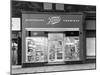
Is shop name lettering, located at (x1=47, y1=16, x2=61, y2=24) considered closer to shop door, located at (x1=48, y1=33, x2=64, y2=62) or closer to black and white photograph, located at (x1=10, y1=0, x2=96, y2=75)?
black and white photograph, located at (x1=10, y1=0, x2=96, y2=75)

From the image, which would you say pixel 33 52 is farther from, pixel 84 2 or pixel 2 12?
pixel 84 2

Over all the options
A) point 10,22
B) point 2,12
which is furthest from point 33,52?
point 2,12

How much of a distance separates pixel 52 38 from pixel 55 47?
10cm

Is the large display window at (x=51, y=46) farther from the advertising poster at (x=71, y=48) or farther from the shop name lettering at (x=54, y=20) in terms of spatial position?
the shop name lettering at (x=54, y=20)

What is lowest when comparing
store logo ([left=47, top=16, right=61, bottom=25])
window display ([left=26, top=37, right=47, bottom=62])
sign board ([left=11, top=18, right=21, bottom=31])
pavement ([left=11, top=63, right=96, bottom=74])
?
pavement ([left=11, top=63, right=96, bottom=74])

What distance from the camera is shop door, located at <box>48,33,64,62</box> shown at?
62.2 inches

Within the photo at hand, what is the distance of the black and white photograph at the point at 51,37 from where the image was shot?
4.90 ft

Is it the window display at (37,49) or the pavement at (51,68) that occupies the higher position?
the window display at (37,49)

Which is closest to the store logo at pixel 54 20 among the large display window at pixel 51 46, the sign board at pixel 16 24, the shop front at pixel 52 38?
the shop front at pixel 52 38

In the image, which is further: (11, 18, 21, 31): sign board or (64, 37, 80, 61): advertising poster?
(64, 37, 80, 61): advertising poster

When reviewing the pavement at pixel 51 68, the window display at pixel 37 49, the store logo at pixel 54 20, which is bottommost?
the pavement at pixel 51 68

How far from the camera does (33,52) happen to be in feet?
5.11

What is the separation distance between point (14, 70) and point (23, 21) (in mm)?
465

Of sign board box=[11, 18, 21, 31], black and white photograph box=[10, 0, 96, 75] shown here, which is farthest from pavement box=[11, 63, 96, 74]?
sign board box=[11, 18, 21, 31]
